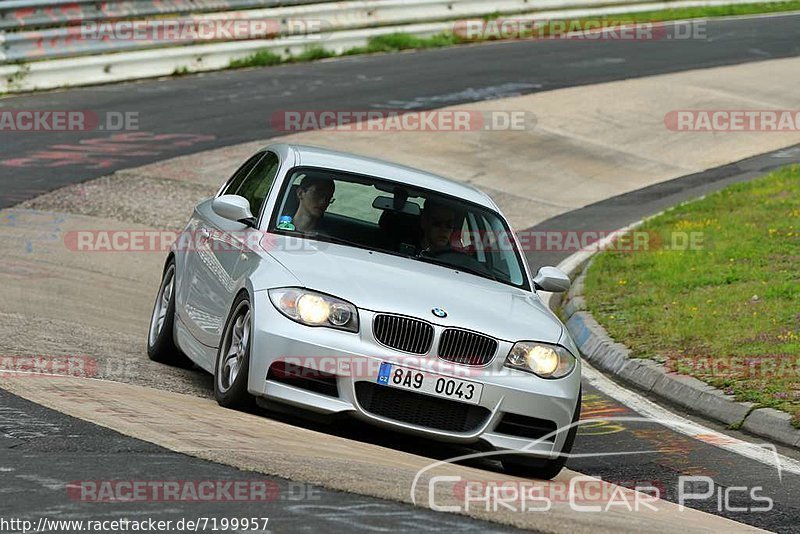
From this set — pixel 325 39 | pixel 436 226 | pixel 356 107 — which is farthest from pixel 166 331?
pixel 325 39

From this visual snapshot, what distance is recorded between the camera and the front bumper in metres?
7.40

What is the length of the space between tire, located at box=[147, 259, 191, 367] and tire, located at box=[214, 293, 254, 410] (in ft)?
4.62

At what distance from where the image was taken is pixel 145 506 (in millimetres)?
5492

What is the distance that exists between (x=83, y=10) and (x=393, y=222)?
17052 mm

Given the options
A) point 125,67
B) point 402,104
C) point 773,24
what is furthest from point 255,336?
point 773,24

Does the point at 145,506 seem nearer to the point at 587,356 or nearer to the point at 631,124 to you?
the point at 587,356

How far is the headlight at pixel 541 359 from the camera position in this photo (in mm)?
7664

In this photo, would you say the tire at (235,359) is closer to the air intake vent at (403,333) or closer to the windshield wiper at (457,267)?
the air intake vent at (403,333)

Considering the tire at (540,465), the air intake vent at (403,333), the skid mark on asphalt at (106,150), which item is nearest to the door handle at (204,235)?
the air intake vent at (403,333)

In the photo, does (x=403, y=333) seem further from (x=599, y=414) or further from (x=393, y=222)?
(x=599, y=414)

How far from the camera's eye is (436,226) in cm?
890

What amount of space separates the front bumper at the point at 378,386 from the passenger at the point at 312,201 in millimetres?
1119

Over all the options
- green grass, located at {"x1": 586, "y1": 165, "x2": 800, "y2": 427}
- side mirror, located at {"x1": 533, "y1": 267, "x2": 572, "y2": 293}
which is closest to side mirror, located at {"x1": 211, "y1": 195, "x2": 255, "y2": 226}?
side mirror, located at {"x1": 533, "y1": 267, "x2": 572, "y2": 293}

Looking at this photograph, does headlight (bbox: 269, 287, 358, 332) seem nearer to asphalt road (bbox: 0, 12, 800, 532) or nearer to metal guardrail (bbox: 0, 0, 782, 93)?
asphalt road (bbox: 0, 12, 800, 532)
